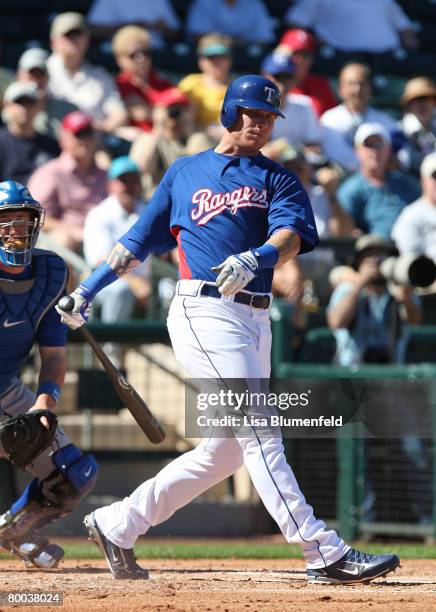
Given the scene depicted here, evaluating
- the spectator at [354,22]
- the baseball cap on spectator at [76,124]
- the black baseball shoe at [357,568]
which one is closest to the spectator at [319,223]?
the baseball cap on spectator at [76,124]

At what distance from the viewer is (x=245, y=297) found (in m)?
5.05

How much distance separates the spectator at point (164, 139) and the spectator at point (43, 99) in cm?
72

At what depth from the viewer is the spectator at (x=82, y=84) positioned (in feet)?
34.4

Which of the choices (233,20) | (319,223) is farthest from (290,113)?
(233,20)

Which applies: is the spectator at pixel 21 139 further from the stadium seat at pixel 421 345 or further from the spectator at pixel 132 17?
the stadium seat at pixel 421 345

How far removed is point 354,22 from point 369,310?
513 centimetres

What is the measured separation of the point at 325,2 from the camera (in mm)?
12312

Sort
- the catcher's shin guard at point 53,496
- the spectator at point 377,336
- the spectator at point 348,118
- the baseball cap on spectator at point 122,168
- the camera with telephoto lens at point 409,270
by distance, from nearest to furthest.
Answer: the catcher's shin guard at point 53,496
the camera with telephoto lens at point 409,270
the spectator at point 377,336
the baseball cap on spectator at point 122,168
the spectator at point 348,118

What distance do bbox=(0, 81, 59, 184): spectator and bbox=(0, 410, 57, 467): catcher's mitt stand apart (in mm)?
4301

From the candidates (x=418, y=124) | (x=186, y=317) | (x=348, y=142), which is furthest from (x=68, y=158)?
(x=186, y=317)

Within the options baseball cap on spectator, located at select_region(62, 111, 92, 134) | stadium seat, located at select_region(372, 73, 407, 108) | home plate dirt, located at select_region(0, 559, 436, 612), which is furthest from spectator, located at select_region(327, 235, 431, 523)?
stadium seat, located at select_region(372, 73, 407, 108)

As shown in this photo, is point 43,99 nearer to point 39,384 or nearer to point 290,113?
point 290,113

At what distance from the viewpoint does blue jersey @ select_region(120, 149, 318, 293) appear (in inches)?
201

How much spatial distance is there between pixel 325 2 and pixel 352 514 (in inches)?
235
